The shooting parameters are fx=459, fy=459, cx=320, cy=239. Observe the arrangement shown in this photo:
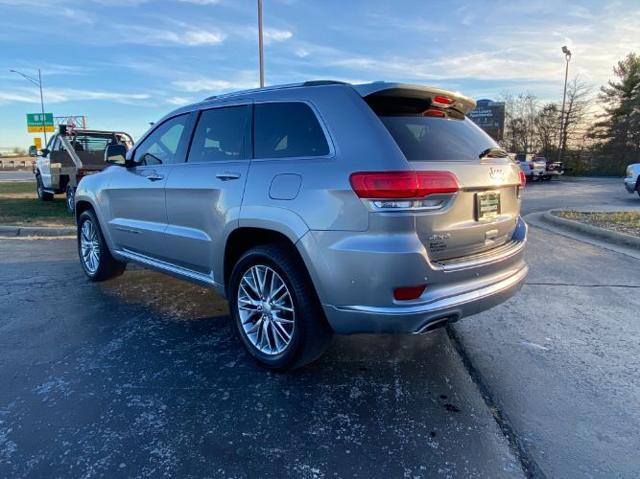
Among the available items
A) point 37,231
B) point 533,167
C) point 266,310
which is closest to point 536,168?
point 533,167

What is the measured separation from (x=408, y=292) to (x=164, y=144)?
9.35ft

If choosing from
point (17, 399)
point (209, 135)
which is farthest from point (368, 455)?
point (209, 135)

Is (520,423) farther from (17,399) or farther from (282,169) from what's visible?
(17,399)

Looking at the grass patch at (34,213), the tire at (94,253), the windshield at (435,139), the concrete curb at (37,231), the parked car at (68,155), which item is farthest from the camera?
the parked car at (68,155)

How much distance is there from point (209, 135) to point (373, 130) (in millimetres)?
1675

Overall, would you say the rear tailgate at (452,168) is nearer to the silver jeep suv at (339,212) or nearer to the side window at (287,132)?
the silver jeep suv at (339,212)

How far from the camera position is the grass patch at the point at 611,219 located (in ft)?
27.4

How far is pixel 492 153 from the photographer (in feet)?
10.7

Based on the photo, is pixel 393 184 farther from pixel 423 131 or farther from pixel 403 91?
pixel 403 91

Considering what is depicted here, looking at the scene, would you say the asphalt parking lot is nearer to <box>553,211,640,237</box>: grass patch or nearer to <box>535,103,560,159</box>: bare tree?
<box>553,211,640,237</box>: grass patch

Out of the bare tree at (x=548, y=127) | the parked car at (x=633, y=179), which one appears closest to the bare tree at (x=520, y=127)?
the bare tree at (x=548, y=127)

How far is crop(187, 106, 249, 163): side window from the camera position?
3.49m

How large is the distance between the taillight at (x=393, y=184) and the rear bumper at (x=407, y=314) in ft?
2.07

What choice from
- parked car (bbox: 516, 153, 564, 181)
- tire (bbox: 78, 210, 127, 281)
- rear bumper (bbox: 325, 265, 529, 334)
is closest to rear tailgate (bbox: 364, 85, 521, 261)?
rear bumper (bbox: 325, 265, 529, 334)
